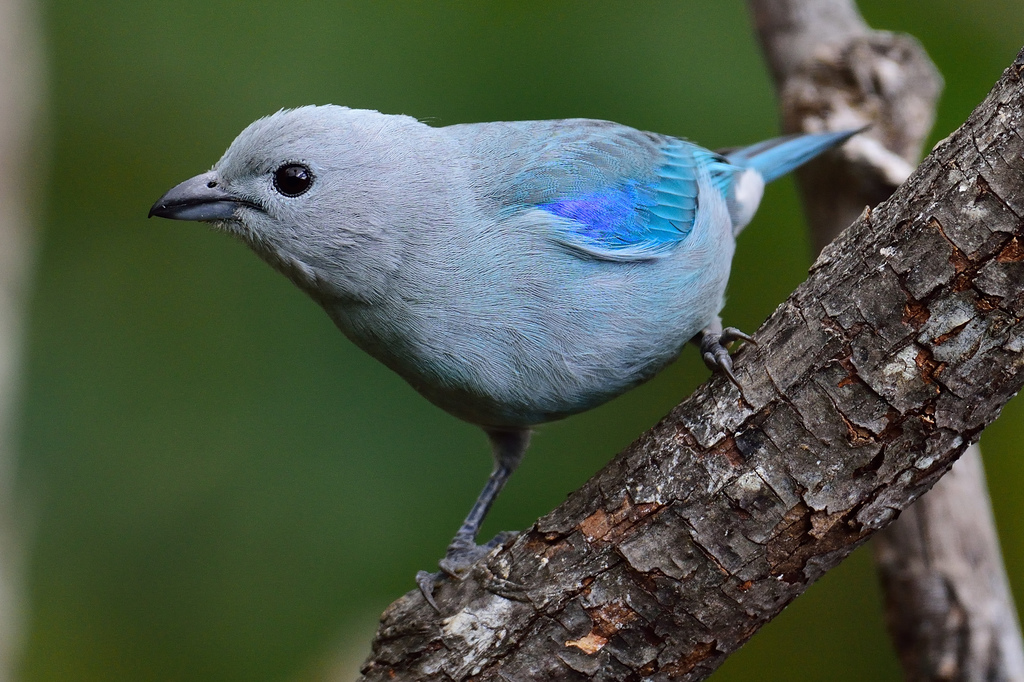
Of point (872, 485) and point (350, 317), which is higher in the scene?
point (350, 317)

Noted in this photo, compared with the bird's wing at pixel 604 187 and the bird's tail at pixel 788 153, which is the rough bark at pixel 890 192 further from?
the bird's wing at pixel 604 187

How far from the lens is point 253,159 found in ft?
8.32

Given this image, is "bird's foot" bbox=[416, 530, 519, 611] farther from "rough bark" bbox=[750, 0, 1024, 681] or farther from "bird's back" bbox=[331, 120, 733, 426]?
"rough bark" bbox=[750, 0, 1024, 681]

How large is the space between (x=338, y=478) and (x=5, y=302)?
6.04 ft

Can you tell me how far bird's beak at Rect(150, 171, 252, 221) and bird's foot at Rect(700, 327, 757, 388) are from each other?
1.38m

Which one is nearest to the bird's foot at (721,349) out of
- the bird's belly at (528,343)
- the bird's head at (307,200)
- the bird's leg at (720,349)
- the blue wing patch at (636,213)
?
the bird's leg at (720,349)

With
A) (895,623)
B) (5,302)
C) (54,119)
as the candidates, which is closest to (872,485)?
(895,623)

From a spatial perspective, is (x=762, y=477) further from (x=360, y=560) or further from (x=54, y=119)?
(x=54, y=119)

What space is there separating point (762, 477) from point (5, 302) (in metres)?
3.84

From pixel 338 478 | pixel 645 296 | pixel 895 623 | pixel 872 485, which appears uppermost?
pixel 338 478

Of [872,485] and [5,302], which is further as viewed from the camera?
[5,302]

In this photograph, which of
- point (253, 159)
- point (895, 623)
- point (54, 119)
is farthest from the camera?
point (54, 119)

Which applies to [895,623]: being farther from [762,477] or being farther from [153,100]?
[153,100]

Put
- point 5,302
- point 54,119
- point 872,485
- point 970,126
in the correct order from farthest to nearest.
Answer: point 54,119
point 5,302
point 872,485
point 970,126
